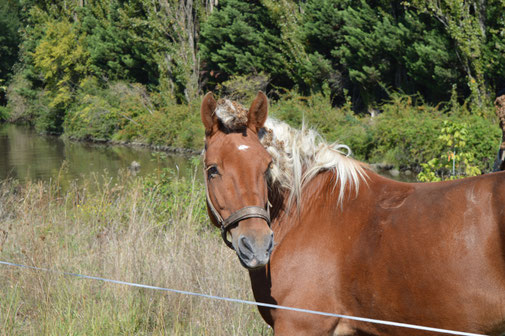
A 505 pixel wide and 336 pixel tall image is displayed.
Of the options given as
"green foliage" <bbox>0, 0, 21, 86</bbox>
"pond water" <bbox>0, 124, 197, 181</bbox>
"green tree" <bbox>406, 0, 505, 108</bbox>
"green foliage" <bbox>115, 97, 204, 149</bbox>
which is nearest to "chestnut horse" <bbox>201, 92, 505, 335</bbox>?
"pond water" <bbox>0, 124, 197, 181</bbox>

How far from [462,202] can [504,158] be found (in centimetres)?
122

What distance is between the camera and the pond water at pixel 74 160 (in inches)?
651

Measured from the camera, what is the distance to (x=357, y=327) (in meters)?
2.27

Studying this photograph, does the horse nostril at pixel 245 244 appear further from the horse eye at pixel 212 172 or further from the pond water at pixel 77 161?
the pond water at pixel 77 161

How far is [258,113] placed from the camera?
8.29 feet

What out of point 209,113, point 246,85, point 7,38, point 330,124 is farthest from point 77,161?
point 7,38

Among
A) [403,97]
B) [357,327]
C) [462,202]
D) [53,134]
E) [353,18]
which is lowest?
[53,134]

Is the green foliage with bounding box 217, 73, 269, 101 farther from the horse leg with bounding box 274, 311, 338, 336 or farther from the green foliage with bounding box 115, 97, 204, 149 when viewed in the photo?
the horse leg with bounding box 274, 311, 338, 336

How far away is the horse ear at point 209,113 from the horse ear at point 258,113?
0.18 meters

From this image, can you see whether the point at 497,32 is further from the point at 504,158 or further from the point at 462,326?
the point at 462,326

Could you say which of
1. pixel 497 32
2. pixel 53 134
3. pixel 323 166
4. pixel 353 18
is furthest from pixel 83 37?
pixel 323 166

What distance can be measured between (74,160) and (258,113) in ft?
67.0

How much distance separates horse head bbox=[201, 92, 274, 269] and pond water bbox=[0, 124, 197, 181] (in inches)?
472

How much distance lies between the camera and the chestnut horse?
2016mm
